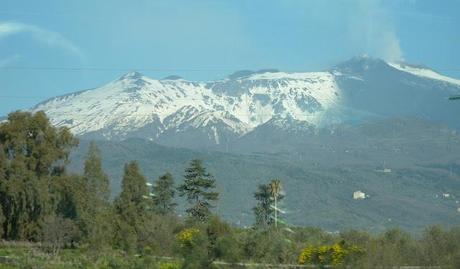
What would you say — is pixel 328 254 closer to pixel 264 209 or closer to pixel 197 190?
pixel 197 190

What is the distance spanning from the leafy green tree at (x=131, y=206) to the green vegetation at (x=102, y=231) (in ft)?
0.22

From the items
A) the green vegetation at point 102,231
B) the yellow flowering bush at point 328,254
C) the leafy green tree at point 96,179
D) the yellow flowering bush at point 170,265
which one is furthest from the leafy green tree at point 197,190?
the yellow flowering bush at point 170,265

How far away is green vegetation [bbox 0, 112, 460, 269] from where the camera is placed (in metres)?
42.4

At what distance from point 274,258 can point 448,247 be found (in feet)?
31.9

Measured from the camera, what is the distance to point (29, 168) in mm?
60219

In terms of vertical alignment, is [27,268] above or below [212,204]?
below

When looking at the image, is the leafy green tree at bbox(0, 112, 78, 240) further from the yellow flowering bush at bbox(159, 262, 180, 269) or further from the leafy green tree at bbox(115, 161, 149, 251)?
the yellow flowering bush at bbox(159, 262, 180, 269)

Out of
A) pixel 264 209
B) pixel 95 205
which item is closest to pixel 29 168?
pixel 95 205

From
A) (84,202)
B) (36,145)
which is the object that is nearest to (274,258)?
(84,202)

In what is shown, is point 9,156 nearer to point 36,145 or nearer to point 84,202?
point 36,145

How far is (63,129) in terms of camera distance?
63438 mm

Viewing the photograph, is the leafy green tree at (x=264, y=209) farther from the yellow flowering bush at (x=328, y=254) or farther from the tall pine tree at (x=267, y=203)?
the yellow flowering bush at (x=328, y=254)

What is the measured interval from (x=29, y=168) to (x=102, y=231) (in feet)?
25.8

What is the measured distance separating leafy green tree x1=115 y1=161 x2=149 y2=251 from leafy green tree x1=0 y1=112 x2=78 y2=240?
14.3 ft
